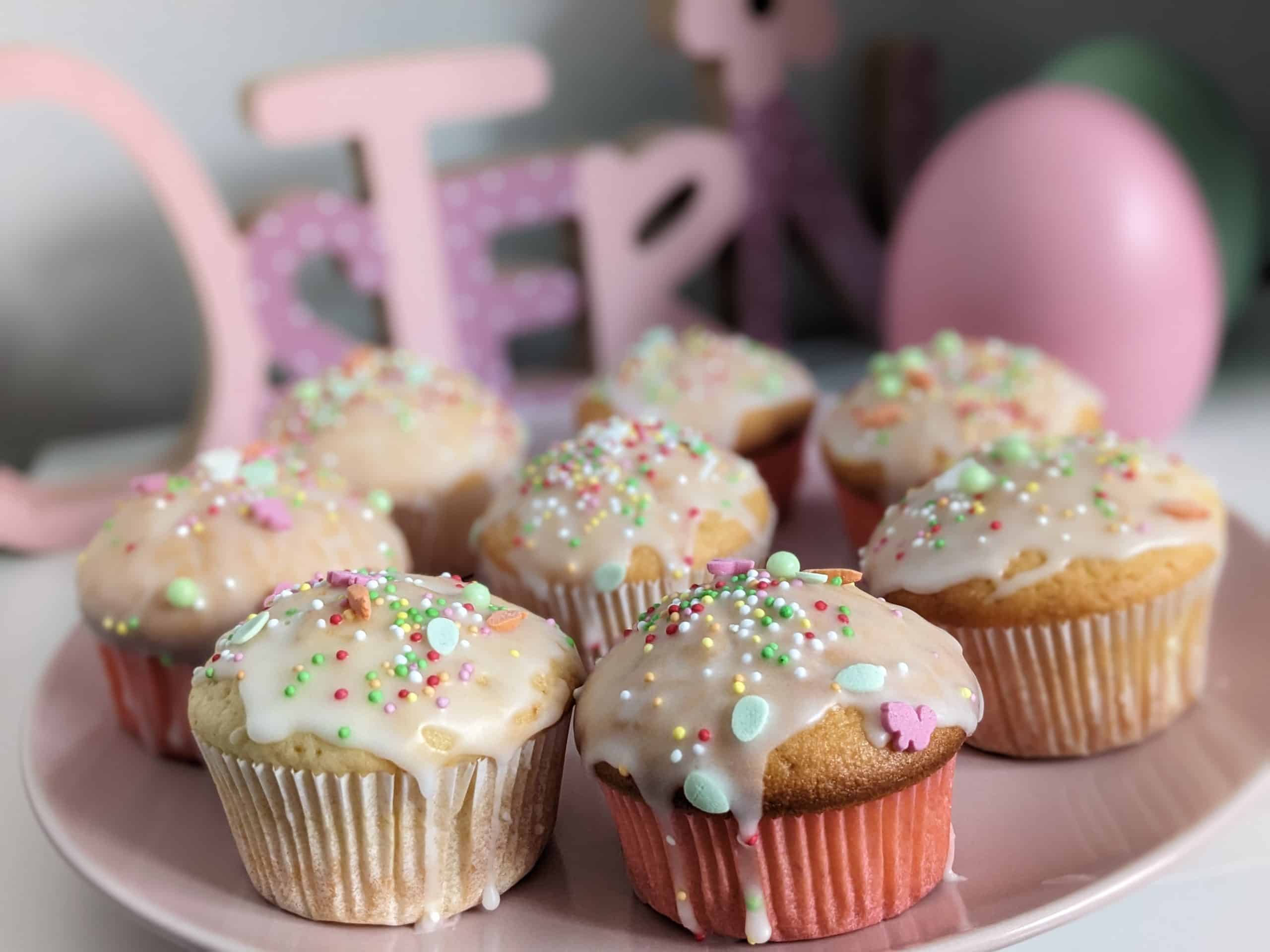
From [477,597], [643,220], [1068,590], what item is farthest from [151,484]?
[643,220]

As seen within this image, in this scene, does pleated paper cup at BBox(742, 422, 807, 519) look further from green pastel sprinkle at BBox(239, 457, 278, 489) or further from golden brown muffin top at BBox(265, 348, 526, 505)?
green pastel sprinkle at BBox(239, 457, 278, 489)

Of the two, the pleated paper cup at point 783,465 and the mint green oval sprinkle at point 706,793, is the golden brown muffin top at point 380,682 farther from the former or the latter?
the pleated paper cup at point 783,465

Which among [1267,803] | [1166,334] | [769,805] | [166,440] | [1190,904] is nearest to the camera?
[769,805]

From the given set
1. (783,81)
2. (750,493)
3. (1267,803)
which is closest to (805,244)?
(783,81)

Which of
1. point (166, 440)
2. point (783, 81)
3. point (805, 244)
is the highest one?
point (783, 81)

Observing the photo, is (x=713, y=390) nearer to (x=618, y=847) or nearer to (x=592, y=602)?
(x=592, y=602)

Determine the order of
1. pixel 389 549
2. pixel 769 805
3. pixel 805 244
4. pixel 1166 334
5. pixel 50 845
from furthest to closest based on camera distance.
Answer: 1. pixel 805 244
2. pixel 1166 334
3. pixel 389 549
4. pixel 50 845
5. pixel 769 805

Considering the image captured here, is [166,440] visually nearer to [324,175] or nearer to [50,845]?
[324,175]
